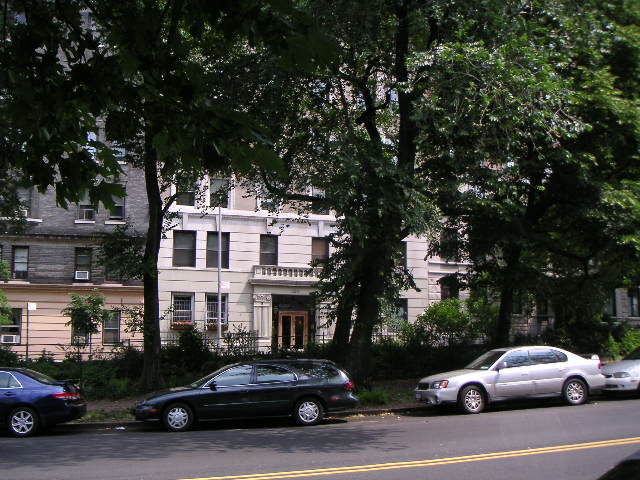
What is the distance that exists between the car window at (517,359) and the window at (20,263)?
2576 centimetres

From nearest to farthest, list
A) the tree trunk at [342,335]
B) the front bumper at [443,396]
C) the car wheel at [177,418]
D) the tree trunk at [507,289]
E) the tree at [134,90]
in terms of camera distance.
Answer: the tree at [134,90], the car wheel at [177,418], the front bumper at [443,396], the tree trunk at [342,335], the tree trunk at [507,289]

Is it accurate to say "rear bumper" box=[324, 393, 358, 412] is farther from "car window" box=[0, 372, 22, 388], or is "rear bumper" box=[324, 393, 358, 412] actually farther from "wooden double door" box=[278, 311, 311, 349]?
"wooden double door" box=[278, 311, 311, 349]

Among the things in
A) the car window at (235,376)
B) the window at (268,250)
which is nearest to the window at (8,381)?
the car window at (235,376)

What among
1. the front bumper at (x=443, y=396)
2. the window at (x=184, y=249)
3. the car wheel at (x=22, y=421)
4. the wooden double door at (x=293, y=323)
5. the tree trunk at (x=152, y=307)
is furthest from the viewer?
the wooden double door at (x=293, y=323)

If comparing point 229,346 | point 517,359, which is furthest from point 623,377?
point 229,346

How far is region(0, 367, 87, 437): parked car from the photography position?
43.3 ft

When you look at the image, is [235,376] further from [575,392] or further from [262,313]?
[262,313]

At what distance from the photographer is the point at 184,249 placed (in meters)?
32.8

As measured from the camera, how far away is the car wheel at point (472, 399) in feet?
49.6

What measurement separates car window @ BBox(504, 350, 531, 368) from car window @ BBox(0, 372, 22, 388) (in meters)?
11.0

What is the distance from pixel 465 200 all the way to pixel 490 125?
7.38ft

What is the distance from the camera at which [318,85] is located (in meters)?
17.1

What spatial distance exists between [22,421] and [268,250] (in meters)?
21.5

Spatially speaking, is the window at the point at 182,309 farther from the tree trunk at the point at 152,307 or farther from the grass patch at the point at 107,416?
the grass patch at the point at 107,416
